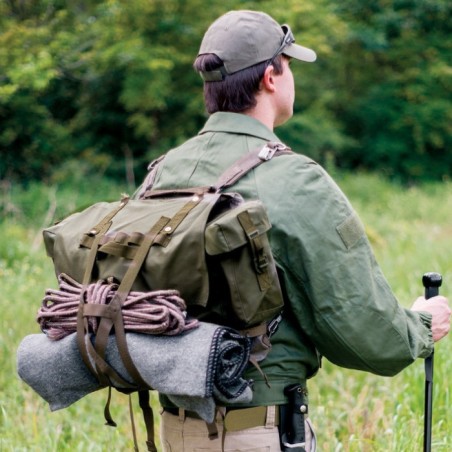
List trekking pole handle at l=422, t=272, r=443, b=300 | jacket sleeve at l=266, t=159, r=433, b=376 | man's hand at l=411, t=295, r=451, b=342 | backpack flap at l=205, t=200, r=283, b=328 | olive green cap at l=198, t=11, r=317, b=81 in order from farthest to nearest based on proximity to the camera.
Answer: trekking pole handle at l=422, t=272, r=443, b=300, man's hand at l=411, t=295, r=451, b=342, olive green cap at l=198, t=11, r=317, b=81, jacket sleeve at l=266, t=159, r=433, b=376, backpack flap at l=205, t=200, r=283, b=328

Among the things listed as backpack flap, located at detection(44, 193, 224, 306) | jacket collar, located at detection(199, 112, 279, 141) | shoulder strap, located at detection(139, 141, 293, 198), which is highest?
jacket collar, located at detection(199, 112, 279, 141)

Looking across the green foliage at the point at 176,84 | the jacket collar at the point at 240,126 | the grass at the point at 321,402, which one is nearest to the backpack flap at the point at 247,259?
the jacket collar at the point at 240,126

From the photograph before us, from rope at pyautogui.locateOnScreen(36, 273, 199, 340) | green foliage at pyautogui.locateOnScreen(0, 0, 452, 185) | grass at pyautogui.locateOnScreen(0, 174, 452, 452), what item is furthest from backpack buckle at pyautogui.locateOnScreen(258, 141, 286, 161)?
green foliage at pyautogui.locateOnScreen(0, 0, 452, 185)

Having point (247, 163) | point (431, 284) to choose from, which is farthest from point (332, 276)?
point (431, 284)

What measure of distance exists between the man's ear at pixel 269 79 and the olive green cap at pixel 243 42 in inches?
1.2

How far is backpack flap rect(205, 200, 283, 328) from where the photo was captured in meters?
1.76

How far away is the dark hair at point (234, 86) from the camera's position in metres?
2.12

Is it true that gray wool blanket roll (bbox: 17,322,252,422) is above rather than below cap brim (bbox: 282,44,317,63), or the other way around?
below

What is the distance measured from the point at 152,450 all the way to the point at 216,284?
578 mm

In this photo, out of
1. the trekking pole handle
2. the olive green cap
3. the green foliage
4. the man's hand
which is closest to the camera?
the olive green cap

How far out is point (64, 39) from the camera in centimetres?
1073

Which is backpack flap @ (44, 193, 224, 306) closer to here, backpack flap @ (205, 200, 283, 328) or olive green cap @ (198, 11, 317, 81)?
backpack flap @ (205, 200, 283, 328)

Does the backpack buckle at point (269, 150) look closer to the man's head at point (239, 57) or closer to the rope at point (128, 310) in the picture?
the man's head at point (239, 57)

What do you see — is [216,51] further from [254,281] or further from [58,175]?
[58,175]
